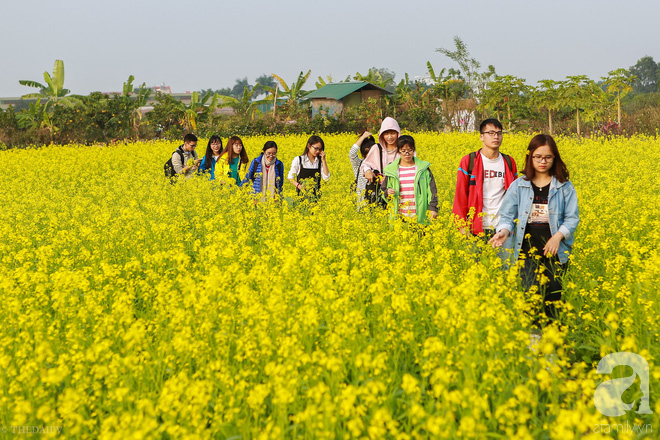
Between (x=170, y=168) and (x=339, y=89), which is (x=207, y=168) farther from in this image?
(x=339, y=89)

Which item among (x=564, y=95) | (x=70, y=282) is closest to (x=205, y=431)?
(x=70, y=282)

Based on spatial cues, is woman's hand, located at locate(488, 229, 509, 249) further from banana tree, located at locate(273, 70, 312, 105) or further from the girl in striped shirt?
banana tree, located at locate(273, 70, 312, 105)

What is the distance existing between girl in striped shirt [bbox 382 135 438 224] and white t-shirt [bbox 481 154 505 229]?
0.75 m

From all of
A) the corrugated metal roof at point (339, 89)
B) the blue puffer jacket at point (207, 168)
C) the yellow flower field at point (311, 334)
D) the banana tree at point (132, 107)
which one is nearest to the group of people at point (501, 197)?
the yellow flower field at point (311, 334)

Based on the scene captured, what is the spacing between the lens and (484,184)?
16.2ft

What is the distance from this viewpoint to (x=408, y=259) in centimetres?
454

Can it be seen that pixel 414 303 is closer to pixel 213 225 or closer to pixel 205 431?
pixel 205 431

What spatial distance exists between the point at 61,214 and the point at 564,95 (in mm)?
21399

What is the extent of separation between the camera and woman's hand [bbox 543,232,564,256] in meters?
A: 3.97

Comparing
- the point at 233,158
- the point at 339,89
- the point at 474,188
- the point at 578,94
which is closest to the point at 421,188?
the point at 474,188

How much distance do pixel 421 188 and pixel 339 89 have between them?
31074mm

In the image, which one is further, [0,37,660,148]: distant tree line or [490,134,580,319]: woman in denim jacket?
[0,37,660,148]: distant tree line

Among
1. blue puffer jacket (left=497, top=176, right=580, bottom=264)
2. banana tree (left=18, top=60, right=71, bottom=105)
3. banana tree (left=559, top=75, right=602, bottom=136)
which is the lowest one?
blue puffer jacket (left=497, top=176, right=580, bottom=264)

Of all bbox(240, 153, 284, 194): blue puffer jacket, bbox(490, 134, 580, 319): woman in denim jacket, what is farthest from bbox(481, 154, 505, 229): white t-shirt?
bbox(240, 153, 284, 194): blue puffer jacket
